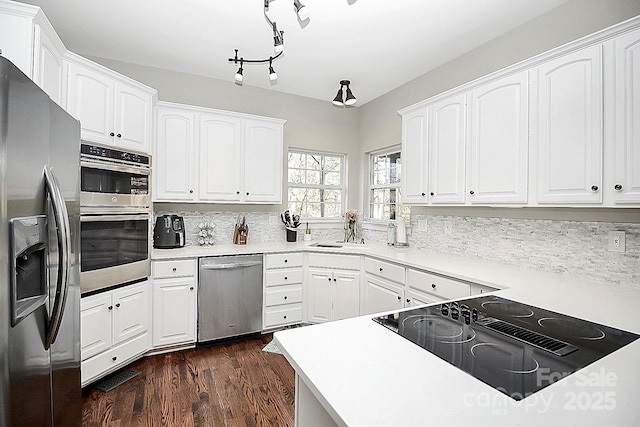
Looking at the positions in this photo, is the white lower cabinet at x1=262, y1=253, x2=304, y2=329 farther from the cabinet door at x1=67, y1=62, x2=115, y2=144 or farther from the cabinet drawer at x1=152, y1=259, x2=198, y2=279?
the cabinet door at x1=67, y1=62, x2=115, y2=144

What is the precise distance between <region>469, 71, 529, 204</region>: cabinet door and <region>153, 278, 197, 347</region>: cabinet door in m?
2.48

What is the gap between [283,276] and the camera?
10.8ft

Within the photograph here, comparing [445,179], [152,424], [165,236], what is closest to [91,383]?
[152,424]

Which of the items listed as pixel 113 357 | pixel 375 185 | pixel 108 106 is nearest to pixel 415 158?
A: pixel 375 185

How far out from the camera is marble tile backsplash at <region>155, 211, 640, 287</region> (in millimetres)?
1927

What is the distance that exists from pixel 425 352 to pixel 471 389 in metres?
0.21

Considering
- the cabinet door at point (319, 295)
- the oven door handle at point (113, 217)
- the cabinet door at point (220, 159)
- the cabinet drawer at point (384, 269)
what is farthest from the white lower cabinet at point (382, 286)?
the oven door handle at point (113, 217)

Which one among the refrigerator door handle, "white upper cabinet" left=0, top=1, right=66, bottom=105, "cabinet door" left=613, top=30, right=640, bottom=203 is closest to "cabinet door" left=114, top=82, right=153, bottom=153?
"white upper cabinet" left=0, top=1, right=66, bottom=105

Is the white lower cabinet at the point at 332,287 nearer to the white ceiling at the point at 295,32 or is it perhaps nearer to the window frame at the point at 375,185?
the window frame at the point at 375,185

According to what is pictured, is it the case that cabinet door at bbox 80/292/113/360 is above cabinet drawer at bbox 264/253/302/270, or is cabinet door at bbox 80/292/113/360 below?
below

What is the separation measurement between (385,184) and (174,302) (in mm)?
2678

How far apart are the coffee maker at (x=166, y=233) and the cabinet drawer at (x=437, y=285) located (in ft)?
7.21

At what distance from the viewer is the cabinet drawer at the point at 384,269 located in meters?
2.68

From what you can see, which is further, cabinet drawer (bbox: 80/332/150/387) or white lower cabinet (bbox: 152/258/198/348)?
white lower cabinet (bbox: 152/258/198/348)
